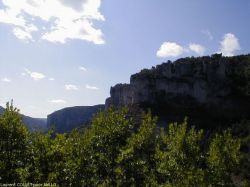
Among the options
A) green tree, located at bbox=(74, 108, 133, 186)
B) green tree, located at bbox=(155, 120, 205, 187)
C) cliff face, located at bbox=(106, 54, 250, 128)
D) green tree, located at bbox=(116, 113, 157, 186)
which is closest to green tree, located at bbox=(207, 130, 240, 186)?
green tree, located at bbox=(155, 120, 205, 187)

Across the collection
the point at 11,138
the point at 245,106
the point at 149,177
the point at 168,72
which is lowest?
the point at 149,177

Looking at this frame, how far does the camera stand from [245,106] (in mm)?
175250

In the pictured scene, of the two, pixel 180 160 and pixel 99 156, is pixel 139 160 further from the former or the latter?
pixel 180 160

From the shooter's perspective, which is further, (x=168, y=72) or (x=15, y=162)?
(x=168, y=72)

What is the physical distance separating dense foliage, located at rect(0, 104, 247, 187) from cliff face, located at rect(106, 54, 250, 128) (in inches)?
5548

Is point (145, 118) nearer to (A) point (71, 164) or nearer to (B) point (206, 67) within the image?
(A) point (71, 164)

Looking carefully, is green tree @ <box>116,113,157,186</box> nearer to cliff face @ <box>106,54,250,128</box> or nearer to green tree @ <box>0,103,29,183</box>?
green tree @ <box>0,103,29,183</box>

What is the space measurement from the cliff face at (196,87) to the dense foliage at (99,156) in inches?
5548

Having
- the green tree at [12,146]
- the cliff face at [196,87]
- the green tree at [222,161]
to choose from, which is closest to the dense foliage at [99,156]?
the green tree at [12,146]

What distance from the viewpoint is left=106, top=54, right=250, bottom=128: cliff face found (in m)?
178

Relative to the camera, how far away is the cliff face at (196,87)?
17775cm

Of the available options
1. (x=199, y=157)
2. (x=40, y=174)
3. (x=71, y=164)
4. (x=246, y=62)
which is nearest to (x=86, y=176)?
(x=71, y=164)

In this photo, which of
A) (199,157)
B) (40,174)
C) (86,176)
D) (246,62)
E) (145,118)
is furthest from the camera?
(246,62)

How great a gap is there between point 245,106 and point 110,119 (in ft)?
500
